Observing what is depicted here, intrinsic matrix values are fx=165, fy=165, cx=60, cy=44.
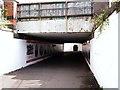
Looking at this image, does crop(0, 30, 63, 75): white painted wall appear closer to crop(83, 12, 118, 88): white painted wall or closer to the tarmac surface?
the tarmac surface

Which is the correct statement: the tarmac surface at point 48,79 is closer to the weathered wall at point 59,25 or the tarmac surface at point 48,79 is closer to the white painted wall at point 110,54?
the white painted wall at point 110,54

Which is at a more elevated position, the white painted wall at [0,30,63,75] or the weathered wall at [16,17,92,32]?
the weathered wall at [16,17,92,32]

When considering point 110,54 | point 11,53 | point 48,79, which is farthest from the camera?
point 11,53

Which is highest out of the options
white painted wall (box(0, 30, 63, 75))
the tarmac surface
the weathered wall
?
the weathered wall

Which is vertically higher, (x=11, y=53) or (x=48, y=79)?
(x=11, y=53)

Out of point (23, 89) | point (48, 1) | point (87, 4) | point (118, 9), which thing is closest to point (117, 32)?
point (118, 9)

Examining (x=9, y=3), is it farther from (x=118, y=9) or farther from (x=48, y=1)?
(x=118, y=9)

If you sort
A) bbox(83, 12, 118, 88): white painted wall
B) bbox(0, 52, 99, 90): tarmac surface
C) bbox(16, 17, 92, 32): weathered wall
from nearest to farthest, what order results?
bbox(83, 12, 118, 88): white painted wall < bbox(0, 52, 99, 90): tarmac surface < bbox(16, 17, 92, 32): weathered wall

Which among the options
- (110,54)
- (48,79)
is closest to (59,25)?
(48,79)

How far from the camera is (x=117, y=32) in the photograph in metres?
3.36

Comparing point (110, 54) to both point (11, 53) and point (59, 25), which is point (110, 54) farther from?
point (11, 53)

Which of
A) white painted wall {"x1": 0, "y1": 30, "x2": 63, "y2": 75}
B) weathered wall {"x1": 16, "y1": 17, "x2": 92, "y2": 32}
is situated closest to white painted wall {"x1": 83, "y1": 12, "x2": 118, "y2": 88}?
weathered wall {"x1": 16, "y1": 17, "x2": 92, "y2": 32}

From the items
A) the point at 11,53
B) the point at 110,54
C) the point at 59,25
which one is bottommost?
the point at 11,53

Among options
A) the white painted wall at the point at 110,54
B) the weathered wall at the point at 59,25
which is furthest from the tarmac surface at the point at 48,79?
the weathered wall at the point at 59,25
